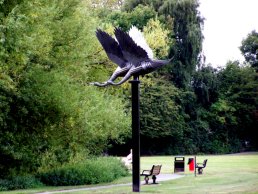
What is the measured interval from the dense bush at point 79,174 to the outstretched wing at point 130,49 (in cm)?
867

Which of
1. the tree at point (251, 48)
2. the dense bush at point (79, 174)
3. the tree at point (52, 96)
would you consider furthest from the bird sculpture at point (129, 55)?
the tree at point (251, 48)

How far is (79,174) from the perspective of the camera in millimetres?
24750

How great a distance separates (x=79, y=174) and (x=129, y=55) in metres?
8.95

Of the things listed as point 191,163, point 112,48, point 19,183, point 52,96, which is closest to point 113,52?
point 112,48

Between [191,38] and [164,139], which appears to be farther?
[164,139]

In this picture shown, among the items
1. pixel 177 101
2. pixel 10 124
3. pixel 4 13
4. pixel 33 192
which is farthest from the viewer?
pixel 177 101

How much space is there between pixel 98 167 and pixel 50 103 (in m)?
8.19

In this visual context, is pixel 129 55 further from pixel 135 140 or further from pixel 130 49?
pixel 135 140

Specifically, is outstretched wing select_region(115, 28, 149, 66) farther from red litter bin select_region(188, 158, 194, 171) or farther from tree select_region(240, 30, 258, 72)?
tree select_region(240, 30, 258, 72)

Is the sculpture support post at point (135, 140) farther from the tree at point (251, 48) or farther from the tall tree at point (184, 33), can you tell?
the tree at point (251, 48)

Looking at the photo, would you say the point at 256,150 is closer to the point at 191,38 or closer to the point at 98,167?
the point at 191,38

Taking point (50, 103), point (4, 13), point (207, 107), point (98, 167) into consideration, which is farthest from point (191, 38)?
point (4, 13)

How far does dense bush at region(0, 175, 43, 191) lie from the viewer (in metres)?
22.5

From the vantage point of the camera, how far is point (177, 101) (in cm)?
5584
